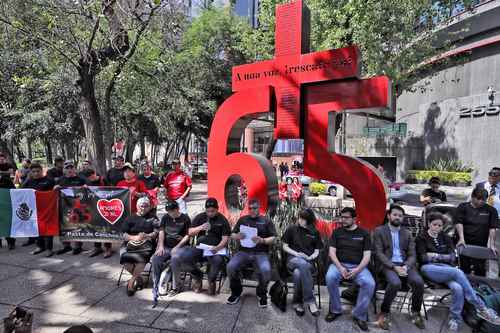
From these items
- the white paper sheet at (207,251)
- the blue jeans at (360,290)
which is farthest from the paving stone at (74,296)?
the blue jeans at (360,290)

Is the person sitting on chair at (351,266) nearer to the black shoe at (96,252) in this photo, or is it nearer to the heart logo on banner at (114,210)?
the heart logo on banner at (114,210)

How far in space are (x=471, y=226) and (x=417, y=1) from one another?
9.22m

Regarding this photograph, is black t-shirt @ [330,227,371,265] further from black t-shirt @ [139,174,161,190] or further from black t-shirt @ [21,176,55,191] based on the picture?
black t-shirt @ [21,176,55,191]

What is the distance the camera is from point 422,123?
21.1 metres

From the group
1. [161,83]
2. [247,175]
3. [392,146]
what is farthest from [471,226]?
[392,146]

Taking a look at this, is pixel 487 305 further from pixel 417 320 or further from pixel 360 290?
pixel 360 290

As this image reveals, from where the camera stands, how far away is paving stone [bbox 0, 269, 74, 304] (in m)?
4.21

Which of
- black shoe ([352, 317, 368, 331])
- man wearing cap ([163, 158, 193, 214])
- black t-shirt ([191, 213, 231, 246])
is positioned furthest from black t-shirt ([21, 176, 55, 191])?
black shoe ([352, 317, 368, 331])

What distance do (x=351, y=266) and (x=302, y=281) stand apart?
675mm

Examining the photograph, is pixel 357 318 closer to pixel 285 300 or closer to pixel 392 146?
pixel 285 300

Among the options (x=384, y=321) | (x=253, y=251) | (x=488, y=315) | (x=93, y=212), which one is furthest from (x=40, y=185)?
(x=488, y=315)

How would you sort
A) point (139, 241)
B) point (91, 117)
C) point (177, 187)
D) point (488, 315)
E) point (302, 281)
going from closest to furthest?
1. point (488, 315)
2. point (302, 281)
3. point (139, 241)
4. point (177, 187)
5. point (91, 117)

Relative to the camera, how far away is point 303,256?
410 centimetres

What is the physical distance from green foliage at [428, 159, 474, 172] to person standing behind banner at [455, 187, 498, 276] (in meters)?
16.3
